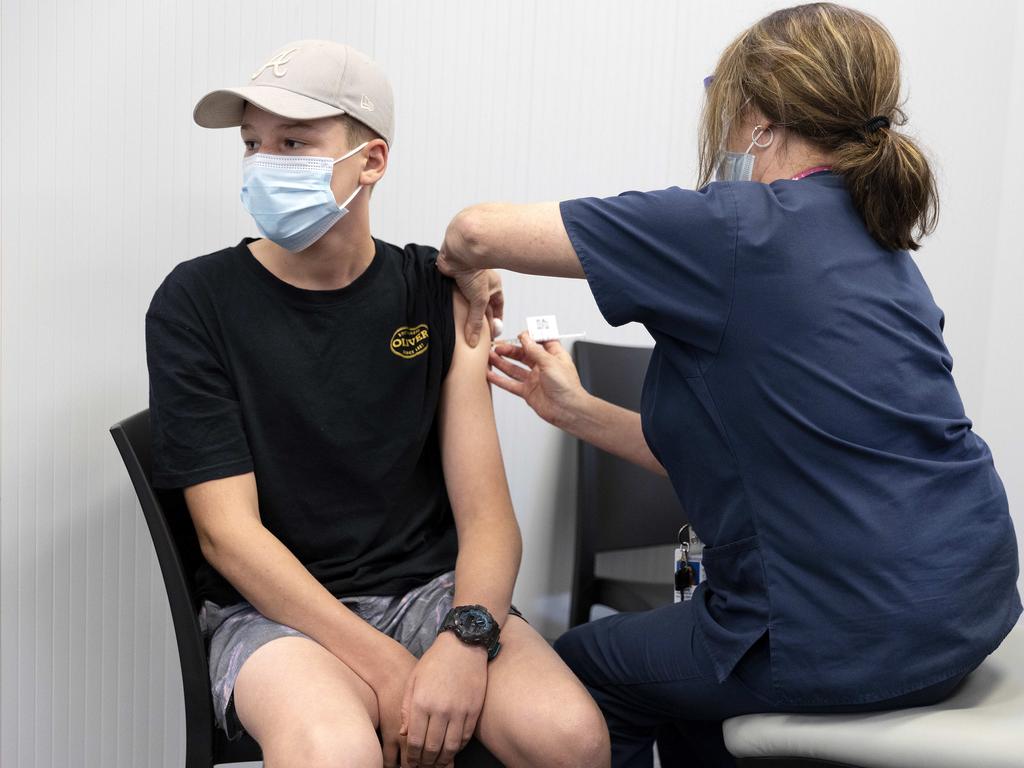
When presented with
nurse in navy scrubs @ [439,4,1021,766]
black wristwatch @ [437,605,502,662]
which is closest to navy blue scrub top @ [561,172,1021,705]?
nurse in navy scrubs @ [439,4,1021,766]

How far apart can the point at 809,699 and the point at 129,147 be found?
1.42 m

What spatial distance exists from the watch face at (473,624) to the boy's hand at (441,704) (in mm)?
16

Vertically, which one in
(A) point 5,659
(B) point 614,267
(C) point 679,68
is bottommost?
(A) point 5,659

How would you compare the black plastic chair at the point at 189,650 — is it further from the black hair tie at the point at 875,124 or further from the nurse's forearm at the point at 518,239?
the black hair tie at the point at 875,124

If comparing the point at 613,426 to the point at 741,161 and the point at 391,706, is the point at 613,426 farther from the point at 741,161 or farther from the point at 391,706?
the point at 391,706

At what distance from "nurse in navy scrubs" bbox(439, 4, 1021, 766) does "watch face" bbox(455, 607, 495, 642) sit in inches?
10.9

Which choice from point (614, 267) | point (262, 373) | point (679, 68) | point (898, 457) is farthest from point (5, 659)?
Answer: point (679, 68)

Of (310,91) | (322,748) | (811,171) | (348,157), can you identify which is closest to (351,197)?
(348,157)

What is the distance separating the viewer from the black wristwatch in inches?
Answer: 54.6

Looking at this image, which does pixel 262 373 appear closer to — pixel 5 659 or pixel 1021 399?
pixel 5 659

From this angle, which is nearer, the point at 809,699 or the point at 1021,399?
the point at 809,699

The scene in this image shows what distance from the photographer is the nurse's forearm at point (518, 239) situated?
131cm

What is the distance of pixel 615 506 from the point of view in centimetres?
222

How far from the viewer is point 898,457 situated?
4.06 feet
